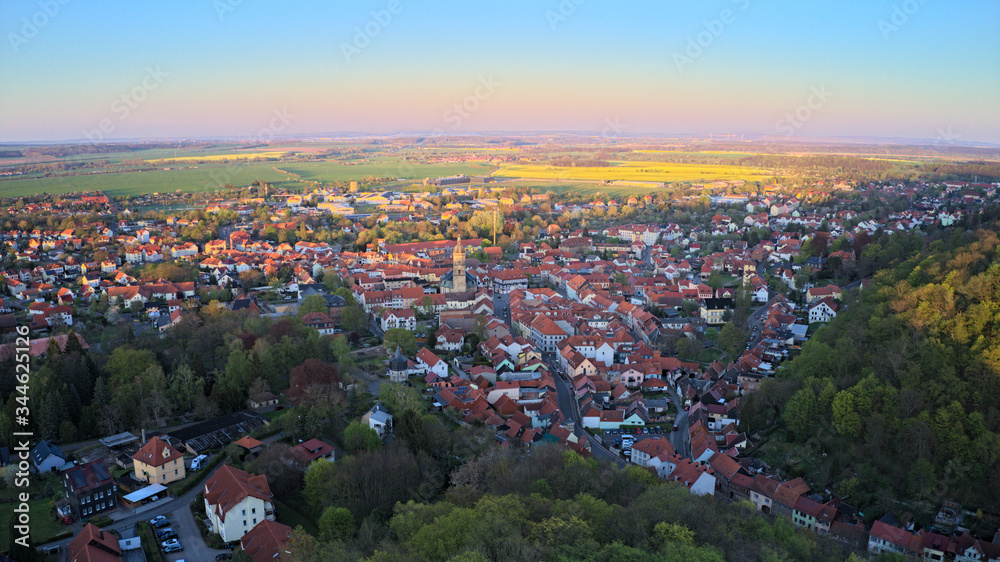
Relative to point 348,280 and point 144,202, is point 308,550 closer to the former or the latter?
point 348,280

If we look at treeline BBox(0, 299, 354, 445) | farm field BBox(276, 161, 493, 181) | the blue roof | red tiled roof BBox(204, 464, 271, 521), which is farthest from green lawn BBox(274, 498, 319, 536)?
farm field BBox(276, 161, 493, 181)

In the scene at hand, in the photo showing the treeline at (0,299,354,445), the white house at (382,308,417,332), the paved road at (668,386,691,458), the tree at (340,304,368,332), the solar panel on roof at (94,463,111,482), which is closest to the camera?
the solar panel on roof at (94,463,111,482)

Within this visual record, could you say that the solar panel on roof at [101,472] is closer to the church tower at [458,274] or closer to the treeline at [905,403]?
the treeline at [905,403]

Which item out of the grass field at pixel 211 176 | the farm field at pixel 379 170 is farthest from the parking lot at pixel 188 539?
the farm field at pixel 379 170

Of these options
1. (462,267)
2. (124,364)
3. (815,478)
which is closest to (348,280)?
(462,267)

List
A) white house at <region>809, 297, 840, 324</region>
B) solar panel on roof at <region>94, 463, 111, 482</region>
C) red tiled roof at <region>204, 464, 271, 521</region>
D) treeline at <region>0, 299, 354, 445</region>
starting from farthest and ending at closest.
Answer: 1. white house at <region>809, 297, 840, 324</region>
2. treeline at <region>0, 299, 354, 445</region>
3. solar panel on roof at <region>94, 463, 111, 482</region>
4. red tiled roof at <region>204, 464, 271, 521</region>

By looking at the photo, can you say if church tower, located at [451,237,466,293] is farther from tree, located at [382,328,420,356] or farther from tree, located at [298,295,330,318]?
tree, located at [382,328,420,356]
